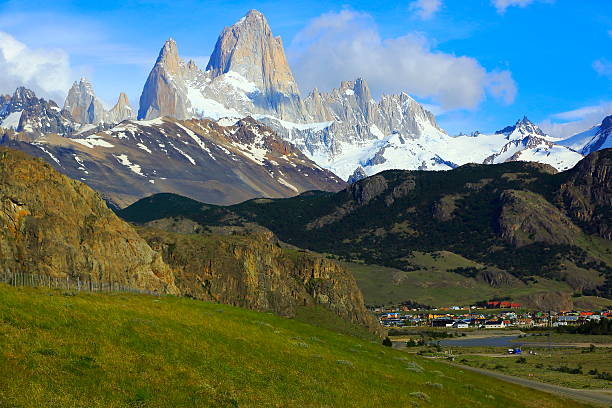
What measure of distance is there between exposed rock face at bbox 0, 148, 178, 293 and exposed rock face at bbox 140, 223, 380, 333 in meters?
20.2

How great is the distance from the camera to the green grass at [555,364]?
97688mm

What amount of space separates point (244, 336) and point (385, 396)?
1051 cm

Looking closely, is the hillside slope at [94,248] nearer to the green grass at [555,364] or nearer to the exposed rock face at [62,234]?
the exposed rock face at [62,234]

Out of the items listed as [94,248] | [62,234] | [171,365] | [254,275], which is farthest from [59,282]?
[254,275]

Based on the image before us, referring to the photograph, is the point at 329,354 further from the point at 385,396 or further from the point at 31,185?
the point at 31,185

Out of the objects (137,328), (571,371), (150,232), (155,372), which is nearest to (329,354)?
(137,328)

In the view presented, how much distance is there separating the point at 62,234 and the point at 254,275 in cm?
5545

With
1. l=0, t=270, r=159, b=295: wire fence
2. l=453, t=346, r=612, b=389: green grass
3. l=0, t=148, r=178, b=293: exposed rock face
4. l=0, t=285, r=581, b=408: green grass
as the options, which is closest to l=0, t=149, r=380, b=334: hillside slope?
l=0, t=148, r=178, b=293: exposed rock face

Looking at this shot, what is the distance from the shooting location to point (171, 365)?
32438 mm

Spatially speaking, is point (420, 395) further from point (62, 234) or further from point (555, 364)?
point (555, 364)

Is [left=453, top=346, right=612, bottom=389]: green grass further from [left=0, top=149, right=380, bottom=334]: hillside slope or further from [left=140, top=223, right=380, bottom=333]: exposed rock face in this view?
[left=0, top=149, right=380, bottom=334]: hillside slope

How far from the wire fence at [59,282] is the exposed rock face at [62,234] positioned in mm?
1322

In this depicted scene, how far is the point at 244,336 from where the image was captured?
46094 millimetres

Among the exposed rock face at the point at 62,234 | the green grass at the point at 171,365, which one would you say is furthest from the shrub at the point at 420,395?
the exposed rock face at the point at 62,234
